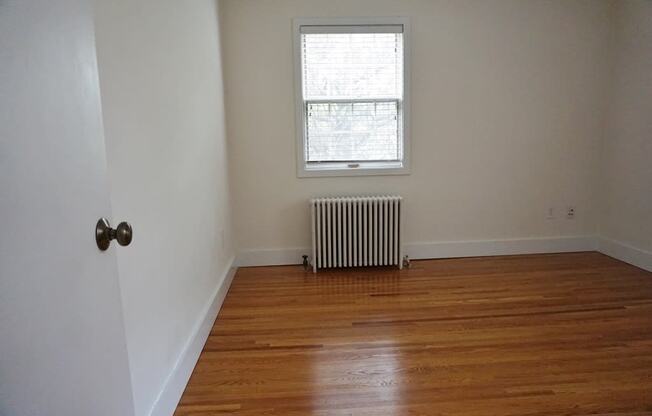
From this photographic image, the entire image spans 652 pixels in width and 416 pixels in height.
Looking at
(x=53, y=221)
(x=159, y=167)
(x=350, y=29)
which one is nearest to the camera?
(x=53, y=221)

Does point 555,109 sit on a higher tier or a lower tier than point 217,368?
higher

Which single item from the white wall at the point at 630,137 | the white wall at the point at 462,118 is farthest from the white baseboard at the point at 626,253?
the white wall at the point at 462,118

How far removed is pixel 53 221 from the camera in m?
0.72

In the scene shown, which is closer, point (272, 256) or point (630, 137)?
point (630, 137)

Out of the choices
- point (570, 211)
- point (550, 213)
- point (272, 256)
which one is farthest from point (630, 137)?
point (272, 256)

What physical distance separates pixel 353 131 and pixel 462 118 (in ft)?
3.56

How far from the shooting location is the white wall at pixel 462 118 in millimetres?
3762

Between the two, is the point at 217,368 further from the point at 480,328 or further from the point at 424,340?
the point at 480,328

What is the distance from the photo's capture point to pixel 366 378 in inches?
82.7

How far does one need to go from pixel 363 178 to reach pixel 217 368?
2331 mm

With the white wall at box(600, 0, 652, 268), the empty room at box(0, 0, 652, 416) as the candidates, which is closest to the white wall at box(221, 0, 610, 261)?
the empty room at box(0, 0, 652, 416)

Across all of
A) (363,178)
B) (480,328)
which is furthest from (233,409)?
(363,178)

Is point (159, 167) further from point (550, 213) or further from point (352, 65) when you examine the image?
point (550, 213)

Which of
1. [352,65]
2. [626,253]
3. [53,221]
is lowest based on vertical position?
[626,253]
